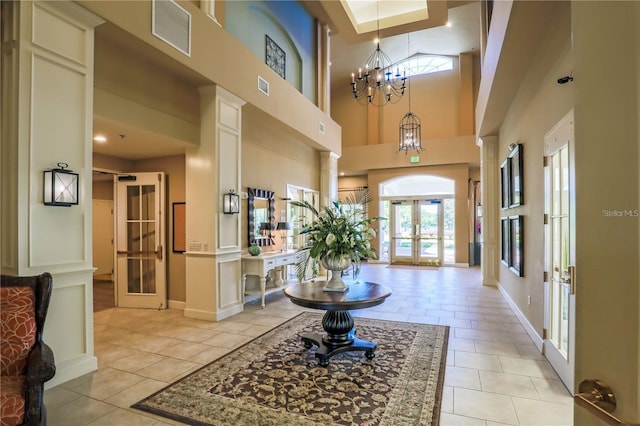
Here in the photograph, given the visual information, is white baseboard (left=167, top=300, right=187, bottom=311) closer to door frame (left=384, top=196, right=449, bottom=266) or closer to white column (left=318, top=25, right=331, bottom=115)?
white column (left=318, top=25, right=331, bottom=115)

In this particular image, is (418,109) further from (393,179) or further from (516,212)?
(516,212)

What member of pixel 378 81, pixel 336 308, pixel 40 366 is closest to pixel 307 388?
pixel 336 308

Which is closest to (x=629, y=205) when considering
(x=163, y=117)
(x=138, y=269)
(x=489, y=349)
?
(x=489, y=349)

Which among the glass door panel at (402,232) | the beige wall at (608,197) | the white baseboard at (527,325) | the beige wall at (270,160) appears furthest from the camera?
the glass door panel at (402,232)

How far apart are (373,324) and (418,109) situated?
8955mm

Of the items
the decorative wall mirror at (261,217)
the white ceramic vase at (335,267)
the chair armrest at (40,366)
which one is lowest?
the chair armrest at (40,366)

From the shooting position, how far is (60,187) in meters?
2.87

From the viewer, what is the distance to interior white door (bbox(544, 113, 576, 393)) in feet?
9.23

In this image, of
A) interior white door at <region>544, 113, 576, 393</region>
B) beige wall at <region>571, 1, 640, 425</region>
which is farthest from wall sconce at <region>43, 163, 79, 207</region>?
interior white door at <region>544, 113, 576, 393</region>

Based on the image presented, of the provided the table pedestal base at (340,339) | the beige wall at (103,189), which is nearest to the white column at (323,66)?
the beige wall at (103,189)

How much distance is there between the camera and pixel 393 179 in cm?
1165

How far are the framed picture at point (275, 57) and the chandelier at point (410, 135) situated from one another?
169 inches

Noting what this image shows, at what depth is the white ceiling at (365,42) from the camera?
4.72m

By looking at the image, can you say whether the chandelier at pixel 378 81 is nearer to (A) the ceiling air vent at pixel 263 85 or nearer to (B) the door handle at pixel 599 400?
(A) the ceiling air vent at pixel 263 85
